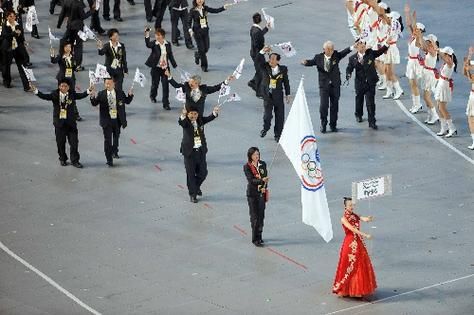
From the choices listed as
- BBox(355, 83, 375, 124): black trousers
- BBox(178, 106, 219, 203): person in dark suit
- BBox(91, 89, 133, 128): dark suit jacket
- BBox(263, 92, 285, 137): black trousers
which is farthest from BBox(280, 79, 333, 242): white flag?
BBox(355, 83, 375, 124): black trousers

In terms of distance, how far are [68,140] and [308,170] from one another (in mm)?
7482

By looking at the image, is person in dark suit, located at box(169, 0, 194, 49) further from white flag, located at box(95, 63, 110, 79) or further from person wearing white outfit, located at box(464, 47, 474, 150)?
person wearing white outfit, located at box(464, 47, 474, 150)

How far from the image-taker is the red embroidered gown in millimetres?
26750

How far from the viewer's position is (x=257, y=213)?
29375 mm

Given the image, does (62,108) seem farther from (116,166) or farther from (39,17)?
(39,17)

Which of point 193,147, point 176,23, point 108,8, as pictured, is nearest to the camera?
point 193,147

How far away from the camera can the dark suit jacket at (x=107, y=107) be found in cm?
3391

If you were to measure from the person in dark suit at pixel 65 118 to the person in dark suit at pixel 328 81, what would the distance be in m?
5.69

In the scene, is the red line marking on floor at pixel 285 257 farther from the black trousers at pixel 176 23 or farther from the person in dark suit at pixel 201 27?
the black trousers at pixel 176 23

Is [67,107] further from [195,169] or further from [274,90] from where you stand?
[274,90]

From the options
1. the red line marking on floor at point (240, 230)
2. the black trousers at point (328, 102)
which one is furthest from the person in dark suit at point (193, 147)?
the black trousers at point (328, 102)

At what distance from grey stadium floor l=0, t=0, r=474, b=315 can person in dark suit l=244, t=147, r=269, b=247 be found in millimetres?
626

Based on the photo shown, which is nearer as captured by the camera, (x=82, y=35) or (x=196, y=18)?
(x=82, y=35)

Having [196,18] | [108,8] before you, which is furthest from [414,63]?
[108,8]
